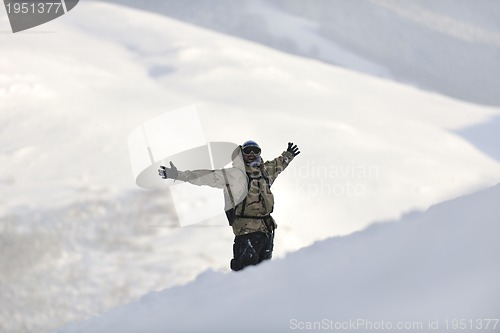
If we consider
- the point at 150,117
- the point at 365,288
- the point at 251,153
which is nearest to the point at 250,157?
the point at 251,153

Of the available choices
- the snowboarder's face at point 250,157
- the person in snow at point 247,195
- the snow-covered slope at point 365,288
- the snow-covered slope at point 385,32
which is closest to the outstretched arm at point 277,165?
the person in snow at point 247,195

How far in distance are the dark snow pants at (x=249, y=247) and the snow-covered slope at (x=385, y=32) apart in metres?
15.6

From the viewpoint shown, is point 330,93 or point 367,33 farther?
point 367,33

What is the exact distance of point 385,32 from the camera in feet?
81.5

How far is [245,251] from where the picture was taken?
6.25 metres

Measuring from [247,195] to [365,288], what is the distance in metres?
2.07

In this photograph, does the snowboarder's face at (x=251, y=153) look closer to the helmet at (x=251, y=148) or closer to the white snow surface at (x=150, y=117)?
the helmet at (x=251, y=148)

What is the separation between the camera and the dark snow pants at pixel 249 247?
20.4 feet

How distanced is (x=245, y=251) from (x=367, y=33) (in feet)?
64.3

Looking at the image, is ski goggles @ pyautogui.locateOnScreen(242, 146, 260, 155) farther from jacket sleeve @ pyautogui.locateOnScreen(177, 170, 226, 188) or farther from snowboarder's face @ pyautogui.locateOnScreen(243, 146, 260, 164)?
jacket sleeve @ pyautogui.locateOnScreen(177, 170, 226, 188)

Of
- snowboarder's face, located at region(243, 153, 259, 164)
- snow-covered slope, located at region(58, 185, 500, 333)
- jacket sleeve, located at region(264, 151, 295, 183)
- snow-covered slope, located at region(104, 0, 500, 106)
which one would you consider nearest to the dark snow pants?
jacket sleeve, located at region(264, 151, 295, 183)

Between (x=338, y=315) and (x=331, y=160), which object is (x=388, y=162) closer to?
(x=331, y=160)

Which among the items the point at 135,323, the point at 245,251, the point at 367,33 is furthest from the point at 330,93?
the point at 135,323

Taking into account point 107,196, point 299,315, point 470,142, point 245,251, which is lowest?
point 470,142
